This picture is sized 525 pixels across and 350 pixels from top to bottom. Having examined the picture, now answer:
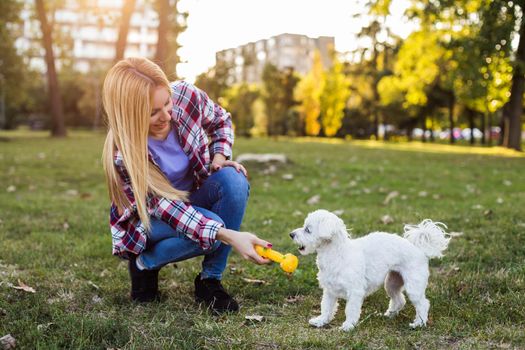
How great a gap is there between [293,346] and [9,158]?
13.5 metres

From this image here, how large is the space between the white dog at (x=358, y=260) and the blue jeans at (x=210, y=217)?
62cm

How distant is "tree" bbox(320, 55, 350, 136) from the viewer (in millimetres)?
39844

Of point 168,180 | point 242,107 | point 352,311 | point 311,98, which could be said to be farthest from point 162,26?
point 242,107

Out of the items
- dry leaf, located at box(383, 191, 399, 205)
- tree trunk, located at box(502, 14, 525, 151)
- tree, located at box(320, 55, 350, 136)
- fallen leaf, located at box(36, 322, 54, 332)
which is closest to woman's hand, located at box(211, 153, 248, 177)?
fallen leaf, located at box(36, 322, 54, 332)

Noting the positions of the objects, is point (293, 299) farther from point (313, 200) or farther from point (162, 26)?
point (162, 26)

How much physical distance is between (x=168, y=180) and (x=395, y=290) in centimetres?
163

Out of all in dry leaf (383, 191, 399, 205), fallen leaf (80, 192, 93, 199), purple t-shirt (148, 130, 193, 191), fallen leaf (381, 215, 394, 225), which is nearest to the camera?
purple t-shirt (148, 130, 193, 191)

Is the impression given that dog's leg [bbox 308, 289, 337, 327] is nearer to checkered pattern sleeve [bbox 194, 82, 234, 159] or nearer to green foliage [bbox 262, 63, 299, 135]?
checkered pattern sleeve [bbox 194, 82, 234, 159]

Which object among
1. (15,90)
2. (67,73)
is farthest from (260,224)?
(67,73)

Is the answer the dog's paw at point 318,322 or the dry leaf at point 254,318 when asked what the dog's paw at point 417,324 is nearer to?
the dog's paw at point 318,322

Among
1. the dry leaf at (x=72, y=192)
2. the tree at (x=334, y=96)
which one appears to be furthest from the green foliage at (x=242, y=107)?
the dry leaf at (x=72, y=192)

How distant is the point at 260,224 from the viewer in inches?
248

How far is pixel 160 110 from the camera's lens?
328cm

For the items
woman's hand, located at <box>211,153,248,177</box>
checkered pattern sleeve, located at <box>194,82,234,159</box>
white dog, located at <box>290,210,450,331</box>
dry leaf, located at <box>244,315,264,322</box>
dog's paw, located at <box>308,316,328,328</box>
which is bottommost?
dry leaf, located at <box>244,315,264,322</box>
